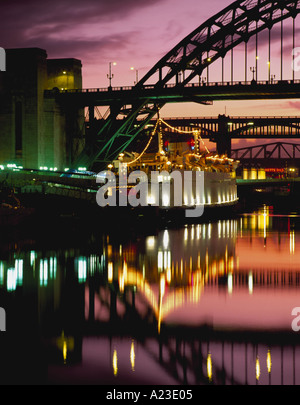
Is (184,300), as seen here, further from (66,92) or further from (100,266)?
(66,92)

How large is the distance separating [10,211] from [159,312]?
2138 cm

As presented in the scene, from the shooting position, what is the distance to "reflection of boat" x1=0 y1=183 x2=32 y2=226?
1355 inches

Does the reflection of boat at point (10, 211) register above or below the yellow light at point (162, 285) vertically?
above

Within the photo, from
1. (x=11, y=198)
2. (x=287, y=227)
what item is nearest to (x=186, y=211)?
(x=287, y=227)

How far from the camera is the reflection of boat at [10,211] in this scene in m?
34.4

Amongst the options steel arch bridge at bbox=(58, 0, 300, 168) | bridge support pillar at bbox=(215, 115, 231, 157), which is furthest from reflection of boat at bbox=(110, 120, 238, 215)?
bridge support pillar at bbox=(215, 115, 231, 157)

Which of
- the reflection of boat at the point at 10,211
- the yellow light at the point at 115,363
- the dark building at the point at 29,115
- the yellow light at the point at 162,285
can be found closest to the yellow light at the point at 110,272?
the yellow light at the point at 162,285

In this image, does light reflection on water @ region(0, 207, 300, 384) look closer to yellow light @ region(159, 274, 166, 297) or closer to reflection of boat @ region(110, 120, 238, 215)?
yellow light @ region(159, 274, 166, 297)

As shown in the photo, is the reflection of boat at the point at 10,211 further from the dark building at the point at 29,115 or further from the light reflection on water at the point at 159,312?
the dark building at the point at 29,115

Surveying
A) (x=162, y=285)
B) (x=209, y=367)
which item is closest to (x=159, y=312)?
(x=162, y=285)

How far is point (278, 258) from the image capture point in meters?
26.0

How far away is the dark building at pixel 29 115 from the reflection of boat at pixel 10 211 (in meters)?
25.9

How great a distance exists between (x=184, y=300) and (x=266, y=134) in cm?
11855

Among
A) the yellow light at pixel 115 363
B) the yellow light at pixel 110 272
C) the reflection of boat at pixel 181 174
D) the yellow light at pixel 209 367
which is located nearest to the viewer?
the yellow light at pixel 209 367
